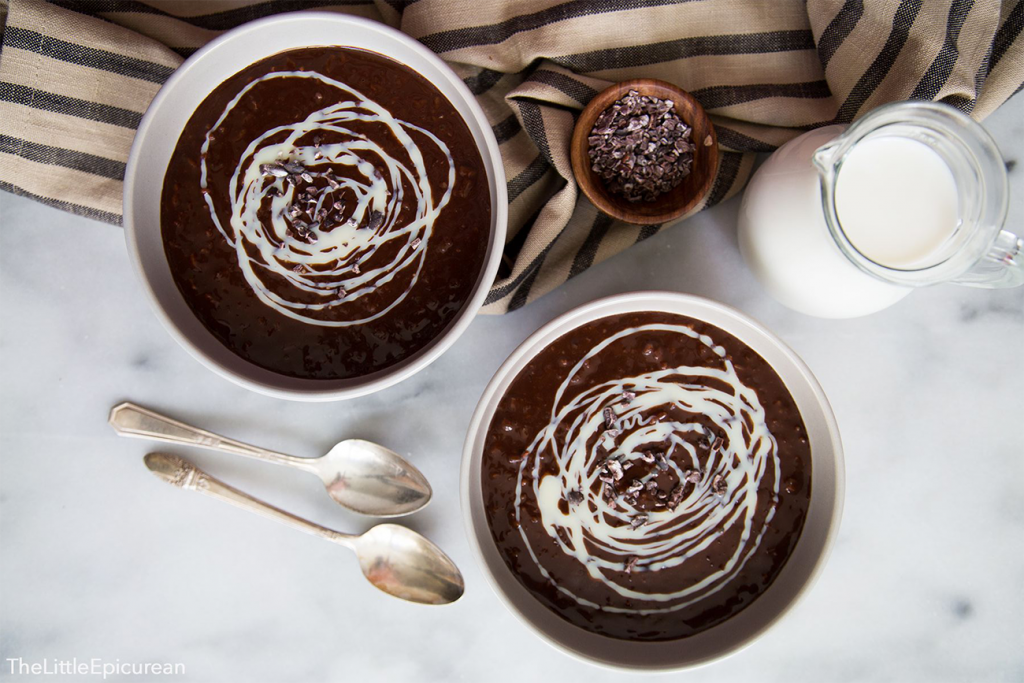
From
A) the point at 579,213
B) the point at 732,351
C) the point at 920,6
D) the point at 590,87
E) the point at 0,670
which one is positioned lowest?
the point at 0,670

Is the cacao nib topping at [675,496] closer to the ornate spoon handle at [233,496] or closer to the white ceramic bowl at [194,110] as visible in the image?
the white ceramic bowl at [194,110]

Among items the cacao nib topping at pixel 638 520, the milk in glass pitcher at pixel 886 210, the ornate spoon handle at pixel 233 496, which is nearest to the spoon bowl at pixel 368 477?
the ornate spoon handle at pixel 233 496

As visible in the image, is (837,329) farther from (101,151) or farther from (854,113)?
(101,151)

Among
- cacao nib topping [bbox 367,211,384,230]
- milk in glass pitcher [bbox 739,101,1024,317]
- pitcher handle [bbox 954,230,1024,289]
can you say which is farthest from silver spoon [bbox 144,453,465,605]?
pitcher handle [bbox 954,230,1024,289]

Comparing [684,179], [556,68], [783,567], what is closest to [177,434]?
[556,68]

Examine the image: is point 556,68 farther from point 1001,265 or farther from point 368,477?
point 368,477

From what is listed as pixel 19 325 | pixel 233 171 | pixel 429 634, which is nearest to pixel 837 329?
pixel 429 634
